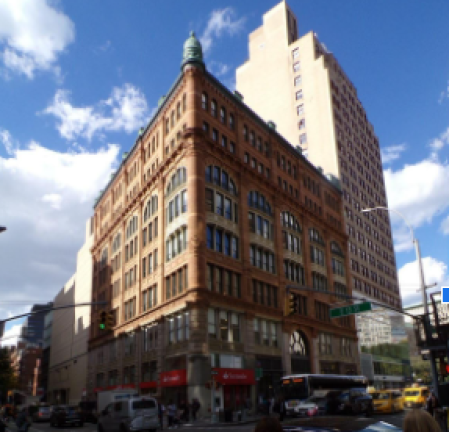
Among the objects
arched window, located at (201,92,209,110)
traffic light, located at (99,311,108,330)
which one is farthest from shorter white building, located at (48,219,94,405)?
traffic light, located at (99,311,108,330)

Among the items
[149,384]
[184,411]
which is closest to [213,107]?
[149,384]

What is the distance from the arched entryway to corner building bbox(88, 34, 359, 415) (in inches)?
6.4

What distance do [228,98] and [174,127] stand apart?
6763 millimetres

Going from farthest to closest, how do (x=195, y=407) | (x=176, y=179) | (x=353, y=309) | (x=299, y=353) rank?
1. (x=299, y=353)
2. (x=176, y=179)
3. (x=195, y=407)
4. (x=353, y=309)

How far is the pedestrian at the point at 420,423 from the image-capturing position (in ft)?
14.5

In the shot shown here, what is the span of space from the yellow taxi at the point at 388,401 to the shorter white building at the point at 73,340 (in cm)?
4509

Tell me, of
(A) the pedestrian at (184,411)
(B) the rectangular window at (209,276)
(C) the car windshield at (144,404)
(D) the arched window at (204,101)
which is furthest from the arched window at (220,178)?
(C) the car windshield at (144,404)

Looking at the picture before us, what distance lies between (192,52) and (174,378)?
1223 inches

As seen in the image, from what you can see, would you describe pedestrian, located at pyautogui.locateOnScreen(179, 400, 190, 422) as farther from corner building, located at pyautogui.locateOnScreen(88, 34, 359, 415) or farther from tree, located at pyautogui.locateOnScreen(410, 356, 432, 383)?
tree, located at pyautogui.locateOnScreen(410, 356, 432, 383)

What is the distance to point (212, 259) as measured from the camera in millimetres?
44625

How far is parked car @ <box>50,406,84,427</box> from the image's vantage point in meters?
41.2

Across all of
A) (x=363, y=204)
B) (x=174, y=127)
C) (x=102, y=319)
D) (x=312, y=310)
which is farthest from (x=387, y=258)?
(x=102, y=319)

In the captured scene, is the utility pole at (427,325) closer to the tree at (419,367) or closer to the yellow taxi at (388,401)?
the yellow taxi at (388,401)

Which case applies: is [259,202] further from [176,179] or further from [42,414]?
[42,414]
